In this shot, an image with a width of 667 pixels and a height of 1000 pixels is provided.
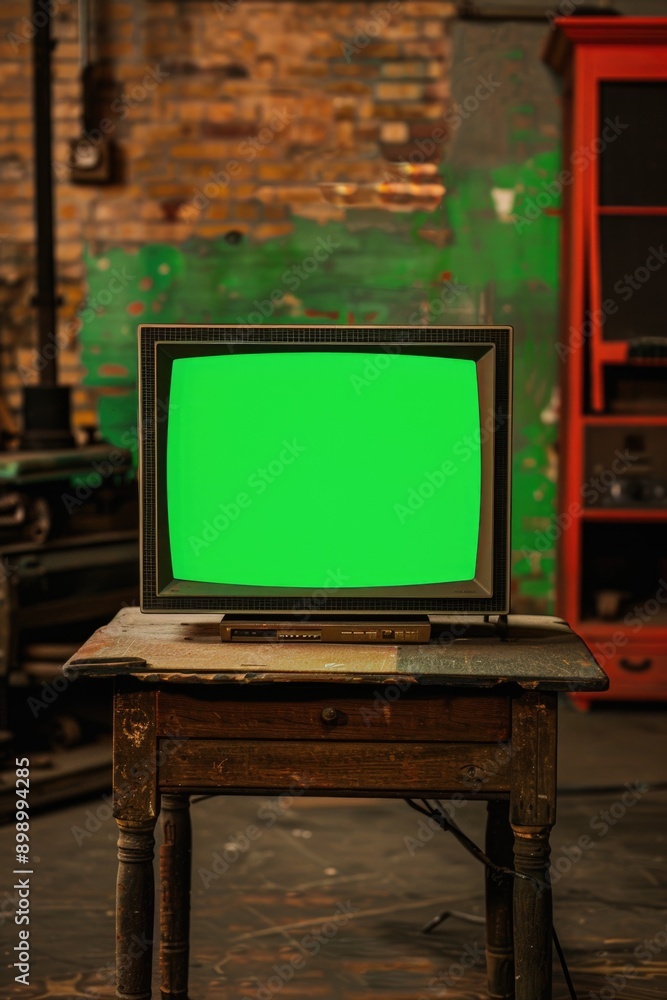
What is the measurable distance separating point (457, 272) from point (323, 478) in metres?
2.70

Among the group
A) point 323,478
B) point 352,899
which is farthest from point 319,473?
point 352,899

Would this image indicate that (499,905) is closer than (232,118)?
Yes

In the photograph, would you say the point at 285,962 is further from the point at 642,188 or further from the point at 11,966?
the point at 642,188

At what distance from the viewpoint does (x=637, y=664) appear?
394 cm

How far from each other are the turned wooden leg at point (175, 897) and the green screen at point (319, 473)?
0.48 meters

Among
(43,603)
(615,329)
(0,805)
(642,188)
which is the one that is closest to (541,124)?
(642,188)

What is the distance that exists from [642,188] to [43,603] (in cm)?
241

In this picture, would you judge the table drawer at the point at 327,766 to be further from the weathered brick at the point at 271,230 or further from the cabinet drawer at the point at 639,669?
the weathered brick at the point at 271,230

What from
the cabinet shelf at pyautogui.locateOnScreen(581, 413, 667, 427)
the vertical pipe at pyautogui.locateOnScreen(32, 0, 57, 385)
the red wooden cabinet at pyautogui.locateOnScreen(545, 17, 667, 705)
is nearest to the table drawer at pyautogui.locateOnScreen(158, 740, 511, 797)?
the vertical pipe at pyautogui.locateOnScreen(32, 0, 57, 385)

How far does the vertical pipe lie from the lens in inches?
146

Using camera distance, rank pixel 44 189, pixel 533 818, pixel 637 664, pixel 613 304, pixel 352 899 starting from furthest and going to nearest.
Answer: pixel 613 304
pixel 637 664
pixel 44 189
pixel 352 899
pixel 533 818

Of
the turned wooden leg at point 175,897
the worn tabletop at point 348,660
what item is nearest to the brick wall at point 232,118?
the turned wooden leg at point 175,897

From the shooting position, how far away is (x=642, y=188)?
4.03 metres

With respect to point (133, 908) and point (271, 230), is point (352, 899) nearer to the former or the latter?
point (133, 908)
